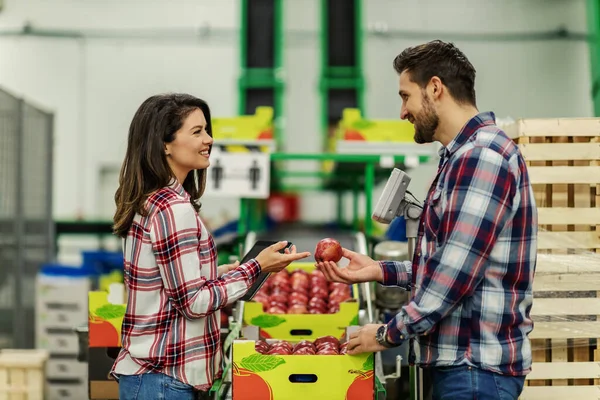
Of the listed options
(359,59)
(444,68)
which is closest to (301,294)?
(444,68)

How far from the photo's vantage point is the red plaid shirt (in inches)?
81.5

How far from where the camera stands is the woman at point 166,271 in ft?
6.82

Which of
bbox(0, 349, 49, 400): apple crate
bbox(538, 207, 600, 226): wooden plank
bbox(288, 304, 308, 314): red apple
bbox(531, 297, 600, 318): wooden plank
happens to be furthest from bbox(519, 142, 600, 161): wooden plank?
bbox(0, 349, 49, 400): apple crate

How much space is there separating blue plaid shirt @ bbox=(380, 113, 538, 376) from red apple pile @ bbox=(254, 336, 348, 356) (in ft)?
1.62

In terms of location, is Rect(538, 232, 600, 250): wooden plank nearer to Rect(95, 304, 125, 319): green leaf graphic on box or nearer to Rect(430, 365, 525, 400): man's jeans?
Rect(430, 365, 525, 400): man's jeans

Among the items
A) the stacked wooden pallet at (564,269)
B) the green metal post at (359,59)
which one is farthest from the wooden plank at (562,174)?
the green metal post at (359,59)

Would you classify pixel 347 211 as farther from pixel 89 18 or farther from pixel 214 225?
pixel 89 18

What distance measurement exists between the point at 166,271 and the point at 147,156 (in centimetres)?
36

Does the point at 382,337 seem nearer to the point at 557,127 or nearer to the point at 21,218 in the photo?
the point at 557,127

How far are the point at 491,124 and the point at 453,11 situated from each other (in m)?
11.4

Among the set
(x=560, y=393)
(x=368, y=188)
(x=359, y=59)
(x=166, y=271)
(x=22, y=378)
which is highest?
(x=359, y=59)

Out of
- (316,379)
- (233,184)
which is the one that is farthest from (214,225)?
(316,379)

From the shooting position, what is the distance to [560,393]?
2748 mm

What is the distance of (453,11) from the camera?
12.8 m
